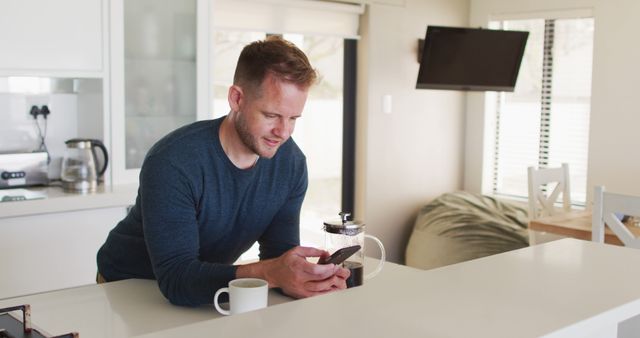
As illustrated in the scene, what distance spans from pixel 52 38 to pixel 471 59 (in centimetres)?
267

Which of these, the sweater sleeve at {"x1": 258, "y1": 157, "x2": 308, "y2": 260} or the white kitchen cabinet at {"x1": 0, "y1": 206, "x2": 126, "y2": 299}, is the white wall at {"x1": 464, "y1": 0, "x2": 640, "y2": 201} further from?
the sweater sleeve at {"x1": 258, "y1": 157, "x2": 308, "y2": 260}

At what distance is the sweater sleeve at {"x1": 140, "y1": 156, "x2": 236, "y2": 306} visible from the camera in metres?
1.70

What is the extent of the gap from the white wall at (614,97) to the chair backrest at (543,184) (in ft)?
1.47

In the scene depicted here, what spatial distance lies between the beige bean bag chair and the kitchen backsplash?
7.51 feet

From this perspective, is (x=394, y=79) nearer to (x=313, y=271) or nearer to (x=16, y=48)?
(x=16, y=48)

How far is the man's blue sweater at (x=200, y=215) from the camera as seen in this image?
176 cm

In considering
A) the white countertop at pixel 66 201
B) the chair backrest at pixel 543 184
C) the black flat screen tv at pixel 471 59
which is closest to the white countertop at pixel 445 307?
the white countertop at pixel 66 201

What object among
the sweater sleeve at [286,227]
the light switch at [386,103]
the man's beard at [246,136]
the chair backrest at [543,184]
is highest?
the light switch at [386,103]

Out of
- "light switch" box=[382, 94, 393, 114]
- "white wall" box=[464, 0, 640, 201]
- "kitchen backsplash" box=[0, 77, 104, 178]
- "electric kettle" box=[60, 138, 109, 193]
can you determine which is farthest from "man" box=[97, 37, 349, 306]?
"white wall" box=[464, 0, 640, 201]

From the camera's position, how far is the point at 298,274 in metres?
1.71

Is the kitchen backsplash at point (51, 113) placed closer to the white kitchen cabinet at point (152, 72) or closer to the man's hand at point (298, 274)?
the white kitchen cabinet at point (152, 72)

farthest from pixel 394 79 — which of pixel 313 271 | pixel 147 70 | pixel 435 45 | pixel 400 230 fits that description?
pixel 313 271

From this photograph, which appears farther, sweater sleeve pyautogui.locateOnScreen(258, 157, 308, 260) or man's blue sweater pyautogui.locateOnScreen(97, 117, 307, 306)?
sweater sleeve pyautogui.locateOnScreen(258, 157, 308, 260)

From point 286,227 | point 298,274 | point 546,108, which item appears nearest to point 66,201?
point 286,227
